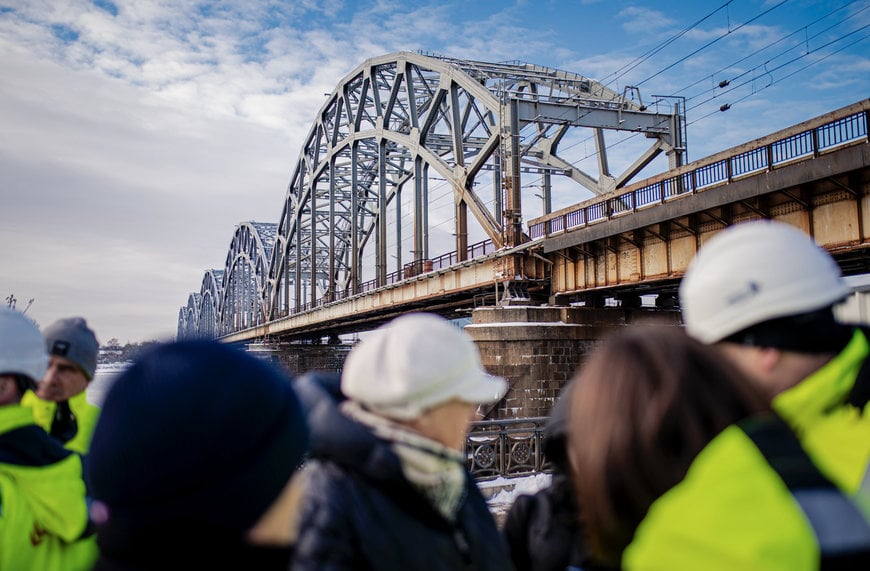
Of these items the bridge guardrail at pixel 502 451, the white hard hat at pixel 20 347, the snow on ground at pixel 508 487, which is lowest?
the snow on ground at pixel 508 487

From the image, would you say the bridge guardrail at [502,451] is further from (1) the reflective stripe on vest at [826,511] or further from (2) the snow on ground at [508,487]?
(1) the reflective stripe on vest at [826,511]

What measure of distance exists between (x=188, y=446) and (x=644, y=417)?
37.2 inches

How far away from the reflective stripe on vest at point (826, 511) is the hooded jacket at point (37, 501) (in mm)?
2069

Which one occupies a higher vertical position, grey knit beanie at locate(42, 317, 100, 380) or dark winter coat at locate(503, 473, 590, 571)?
grey knit beanie at locate(42, 317, 100, 380)

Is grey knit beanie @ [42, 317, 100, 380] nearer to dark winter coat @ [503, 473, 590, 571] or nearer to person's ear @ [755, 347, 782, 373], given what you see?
dark winter coat @ [503, 473, 590, 571]

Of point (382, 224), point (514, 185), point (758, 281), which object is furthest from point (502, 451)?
point (382, 224)

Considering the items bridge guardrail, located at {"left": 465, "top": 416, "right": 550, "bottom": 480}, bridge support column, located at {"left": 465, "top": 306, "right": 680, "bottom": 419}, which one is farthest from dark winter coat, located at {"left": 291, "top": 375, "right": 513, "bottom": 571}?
bridge support column, located at {"left": 465, "top": 306, "right": 680, "bottom": 419}

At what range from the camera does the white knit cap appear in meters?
1.75

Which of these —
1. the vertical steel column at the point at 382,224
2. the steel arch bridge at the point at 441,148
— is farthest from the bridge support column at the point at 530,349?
the vertical steel column at the point at 382,224

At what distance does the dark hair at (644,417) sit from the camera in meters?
1.34

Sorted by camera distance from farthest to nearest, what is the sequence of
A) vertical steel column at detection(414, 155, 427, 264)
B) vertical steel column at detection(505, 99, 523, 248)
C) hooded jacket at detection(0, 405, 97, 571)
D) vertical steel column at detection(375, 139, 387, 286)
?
vertical steel column at detection(375, 139, 387, 286) → vertical steel column at detection(414, 155, 427, 264) → vertical steel column at detection(505, 99, 523, 248) → hooded jacket at detection(0, 405, 97, 571)

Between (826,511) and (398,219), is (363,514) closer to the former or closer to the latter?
(826,511)

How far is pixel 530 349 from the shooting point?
1703 cm

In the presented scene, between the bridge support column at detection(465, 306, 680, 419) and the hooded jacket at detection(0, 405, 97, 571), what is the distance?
14179 millimetres
